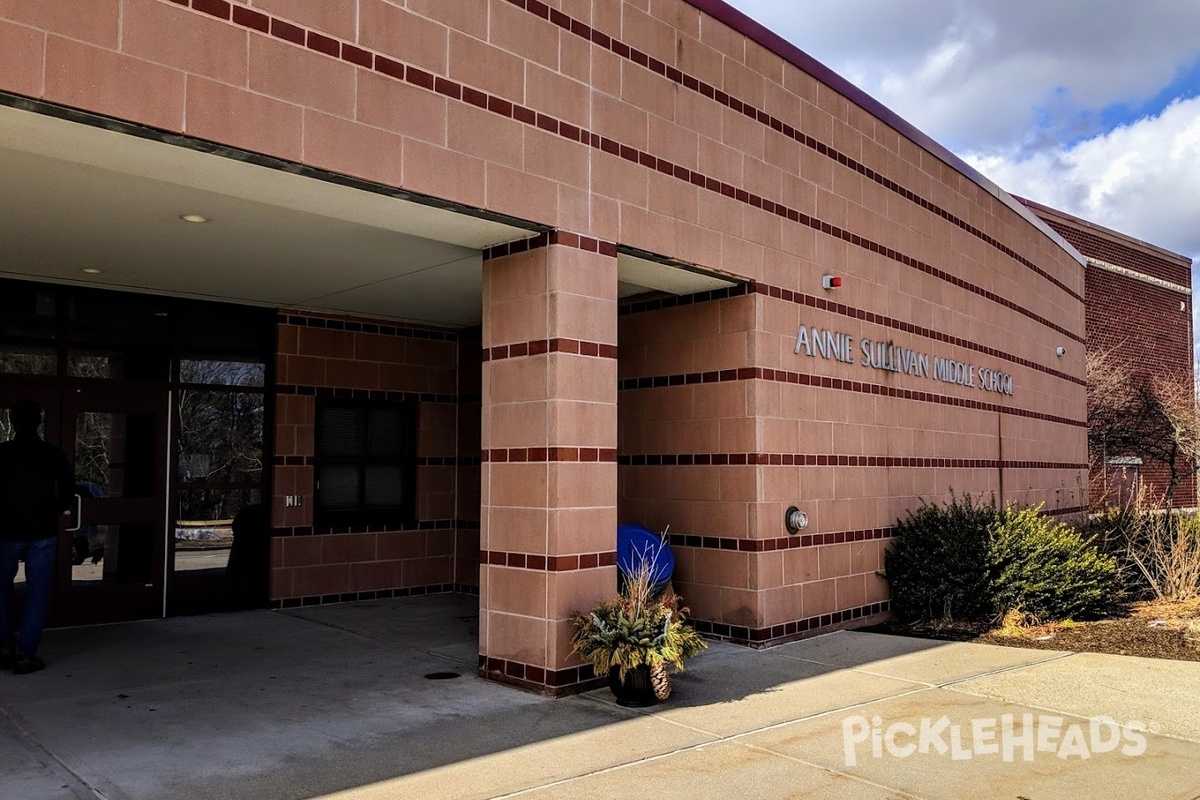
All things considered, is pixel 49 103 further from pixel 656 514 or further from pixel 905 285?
pixel 905 285

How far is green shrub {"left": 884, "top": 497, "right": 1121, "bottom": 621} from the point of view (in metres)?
10.2

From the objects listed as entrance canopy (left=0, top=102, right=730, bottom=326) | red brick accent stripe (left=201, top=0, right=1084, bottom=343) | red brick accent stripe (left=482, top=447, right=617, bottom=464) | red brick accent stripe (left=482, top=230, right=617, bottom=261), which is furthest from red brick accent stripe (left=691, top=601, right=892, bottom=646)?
red brick accent stripe (left=201, top=0, right=1084, bottom=343)

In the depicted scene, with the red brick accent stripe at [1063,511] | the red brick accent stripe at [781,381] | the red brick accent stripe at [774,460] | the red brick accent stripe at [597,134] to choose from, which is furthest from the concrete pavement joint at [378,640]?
the red brick accent stripe at [1063,511]

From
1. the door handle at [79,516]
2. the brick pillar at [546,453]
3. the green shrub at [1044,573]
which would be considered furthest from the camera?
the green shrub at [1044,573]

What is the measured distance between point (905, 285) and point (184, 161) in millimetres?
8346

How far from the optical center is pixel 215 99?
537 centimetres

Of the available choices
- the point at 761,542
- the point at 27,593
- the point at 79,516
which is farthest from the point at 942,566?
the point at 79,516

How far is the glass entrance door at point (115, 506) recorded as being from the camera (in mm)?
9727

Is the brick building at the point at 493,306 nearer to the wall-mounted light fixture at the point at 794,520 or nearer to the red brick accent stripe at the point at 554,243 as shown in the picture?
the red brick accent stripe at the point at 554,243

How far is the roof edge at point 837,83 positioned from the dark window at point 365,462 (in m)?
6.11

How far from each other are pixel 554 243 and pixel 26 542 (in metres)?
4.78

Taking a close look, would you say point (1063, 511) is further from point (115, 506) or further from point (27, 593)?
point (27, 593)

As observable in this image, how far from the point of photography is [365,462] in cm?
1196

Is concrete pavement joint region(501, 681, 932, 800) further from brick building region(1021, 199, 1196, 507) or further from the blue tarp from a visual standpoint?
brick building region(1021, 199, 1196, 507)
